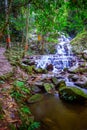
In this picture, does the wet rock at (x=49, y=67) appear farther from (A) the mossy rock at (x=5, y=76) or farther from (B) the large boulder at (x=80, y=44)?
(A) the mossy rock at (x=5, y=76)

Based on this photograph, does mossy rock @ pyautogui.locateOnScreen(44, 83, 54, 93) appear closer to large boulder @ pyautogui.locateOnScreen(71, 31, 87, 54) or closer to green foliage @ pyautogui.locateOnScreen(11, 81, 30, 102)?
green foliage @ pyautogui.locateOnScreen(11, 81, 30, 102)

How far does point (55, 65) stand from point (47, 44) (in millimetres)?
6678

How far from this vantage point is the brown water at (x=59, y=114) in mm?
5461

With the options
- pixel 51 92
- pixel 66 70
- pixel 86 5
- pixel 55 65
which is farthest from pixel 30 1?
pixel 55 65

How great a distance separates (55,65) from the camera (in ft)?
48.8

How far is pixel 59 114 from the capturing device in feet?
Answer: 21.0

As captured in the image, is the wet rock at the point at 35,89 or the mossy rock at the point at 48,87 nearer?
the wet rock at the point at 35,89

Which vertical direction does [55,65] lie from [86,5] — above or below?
below

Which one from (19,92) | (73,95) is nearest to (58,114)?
(73,95)

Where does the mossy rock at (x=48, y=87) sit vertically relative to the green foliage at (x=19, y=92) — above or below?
below

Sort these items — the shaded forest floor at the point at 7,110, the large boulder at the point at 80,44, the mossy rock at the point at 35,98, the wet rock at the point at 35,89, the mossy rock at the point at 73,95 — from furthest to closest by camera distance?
the large boulder at the point at 80,44 → the wet rock at the point at 35,89 → the mossy rock at the point at 73,95 → the mossy rock at the point at 35,98 → the shaded forest floor at the point at 7,110

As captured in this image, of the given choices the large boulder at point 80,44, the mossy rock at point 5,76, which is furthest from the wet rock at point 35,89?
the large boulder at point 80,44

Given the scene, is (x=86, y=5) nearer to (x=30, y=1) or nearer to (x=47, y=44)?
(x=30, y=1)

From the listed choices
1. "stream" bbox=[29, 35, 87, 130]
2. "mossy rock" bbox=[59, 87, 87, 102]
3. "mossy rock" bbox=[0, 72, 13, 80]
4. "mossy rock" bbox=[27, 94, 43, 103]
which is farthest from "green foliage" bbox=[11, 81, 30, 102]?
"mossy rock" bbox=[59, 87, 87, 102]
